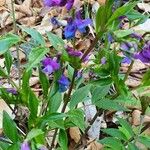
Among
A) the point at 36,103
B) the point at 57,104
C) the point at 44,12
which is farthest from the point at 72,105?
the point at 44,12

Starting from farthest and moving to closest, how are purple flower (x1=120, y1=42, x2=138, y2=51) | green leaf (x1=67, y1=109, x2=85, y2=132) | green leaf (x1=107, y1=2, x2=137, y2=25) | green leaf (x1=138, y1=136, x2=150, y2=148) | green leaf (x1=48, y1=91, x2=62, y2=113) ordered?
green leaf (x1=138, y1=136, x2=150, y2=148)
green leaf (x1=48, y1=91, x2=62, y2=113)
green leaf (x1=67, y1=109, x2=85, y2=132)
purple flower (x1=120, y1=42, x2=138, y2=51)
green leaf (x1=107, y1=2, x2=137, y2=25)

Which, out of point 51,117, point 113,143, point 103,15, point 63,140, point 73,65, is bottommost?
point 113,143

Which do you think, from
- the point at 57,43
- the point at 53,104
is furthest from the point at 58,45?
the point at 53,104

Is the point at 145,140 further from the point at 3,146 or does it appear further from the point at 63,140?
the point at 3,146

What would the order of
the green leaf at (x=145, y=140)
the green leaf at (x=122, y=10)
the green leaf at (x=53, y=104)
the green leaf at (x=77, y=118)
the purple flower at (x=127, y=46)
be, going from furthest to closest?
the green leaf at (x=145, y=140) < the green leaf at (x=53, y=104) < the green leaf at (x=77, y=118) < the purple flower at (x=127, y=46) < the green leaf at (x=122, y=10)

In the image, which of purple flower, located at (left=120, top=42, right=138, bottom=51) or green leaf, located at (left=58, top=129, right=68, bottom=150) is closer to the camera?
purple flower, located at (left=120, top=42, right=138, bottom=51)

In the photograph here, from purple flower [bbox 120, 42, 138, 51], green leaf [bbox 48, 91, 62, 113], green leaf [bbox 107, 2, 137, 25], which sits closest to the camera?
green leaf [bbox 107, 2, 137, 25]

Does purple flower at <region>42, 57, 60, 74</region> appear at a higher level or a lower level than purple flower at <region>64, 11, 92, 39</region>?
lower

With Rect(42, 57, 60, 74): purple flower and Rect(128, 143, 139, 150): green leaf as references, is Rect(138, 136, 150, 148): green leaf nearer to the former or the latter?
Rect(128, 143, 139, 150): green leaf

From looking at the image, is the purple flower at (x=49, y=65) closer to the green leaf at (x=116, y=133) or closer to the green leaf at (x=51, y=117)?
the green leaf at (x=51, y=117)

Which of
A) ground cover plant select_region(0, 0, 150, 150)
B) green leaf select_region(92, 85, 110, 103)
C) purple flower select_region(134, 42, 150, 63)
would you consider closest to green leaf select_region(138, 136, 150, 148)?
ground cover plant select_region(0, 0, 150, 150)

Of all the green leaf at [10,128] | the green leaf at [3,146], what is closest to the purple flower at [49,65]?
the green leaf at [10,128]

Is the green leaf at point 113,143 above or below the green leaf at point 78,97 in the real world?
below
